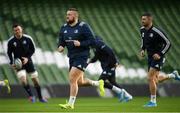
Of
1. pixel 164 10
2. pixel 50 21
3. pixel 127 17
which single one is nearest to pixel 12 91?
pixel 50 21

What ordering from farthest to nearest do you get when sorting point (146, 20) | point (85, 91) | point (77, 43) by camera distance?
point (85, 91) < point (146, 20) < point (77, 43)

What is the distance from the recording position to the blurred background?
2161cm

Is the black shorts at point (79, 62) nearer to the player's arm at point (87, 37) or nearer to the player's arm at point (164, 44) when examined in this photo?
the player's arm at point (87, 37)

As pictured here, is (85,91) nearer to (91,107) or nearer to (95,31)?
(95,31)

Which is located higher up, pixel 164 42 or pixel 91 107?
pixel 164 42

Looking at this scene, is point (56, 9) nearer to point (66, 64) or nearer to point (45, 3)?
point (45, 3)

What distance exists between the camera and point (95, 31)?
81.1ft

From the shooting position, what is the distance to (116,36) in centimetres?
2481

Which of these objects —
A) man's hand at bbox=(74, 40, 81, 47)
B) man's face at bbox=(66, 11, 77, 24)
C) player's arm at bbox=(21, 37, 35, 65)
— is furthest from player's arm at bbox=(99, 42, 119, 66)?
man's hand at bbox=(74, 40, 81, 47)

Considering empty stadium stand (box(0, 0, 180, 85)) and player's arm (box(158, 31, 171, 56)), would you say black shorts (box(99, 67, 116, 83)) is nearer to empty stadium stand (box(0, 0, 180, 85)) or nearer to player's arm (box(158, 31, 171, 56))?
player's arm (box(158, 31, 171, 56))

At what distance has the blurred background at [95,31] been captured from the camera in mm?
21609

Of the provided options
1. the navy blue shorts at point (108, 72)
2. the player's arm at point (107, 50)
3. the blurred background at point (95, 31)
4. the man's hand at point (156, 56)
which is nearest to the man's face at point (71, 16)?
the man's hand at point (156, 56)

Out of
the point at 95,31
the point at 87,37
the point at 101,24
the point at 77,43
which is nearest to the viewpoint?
the point at 77,43

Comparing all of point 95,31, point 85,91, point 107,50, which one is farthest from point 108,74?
point 95,31
